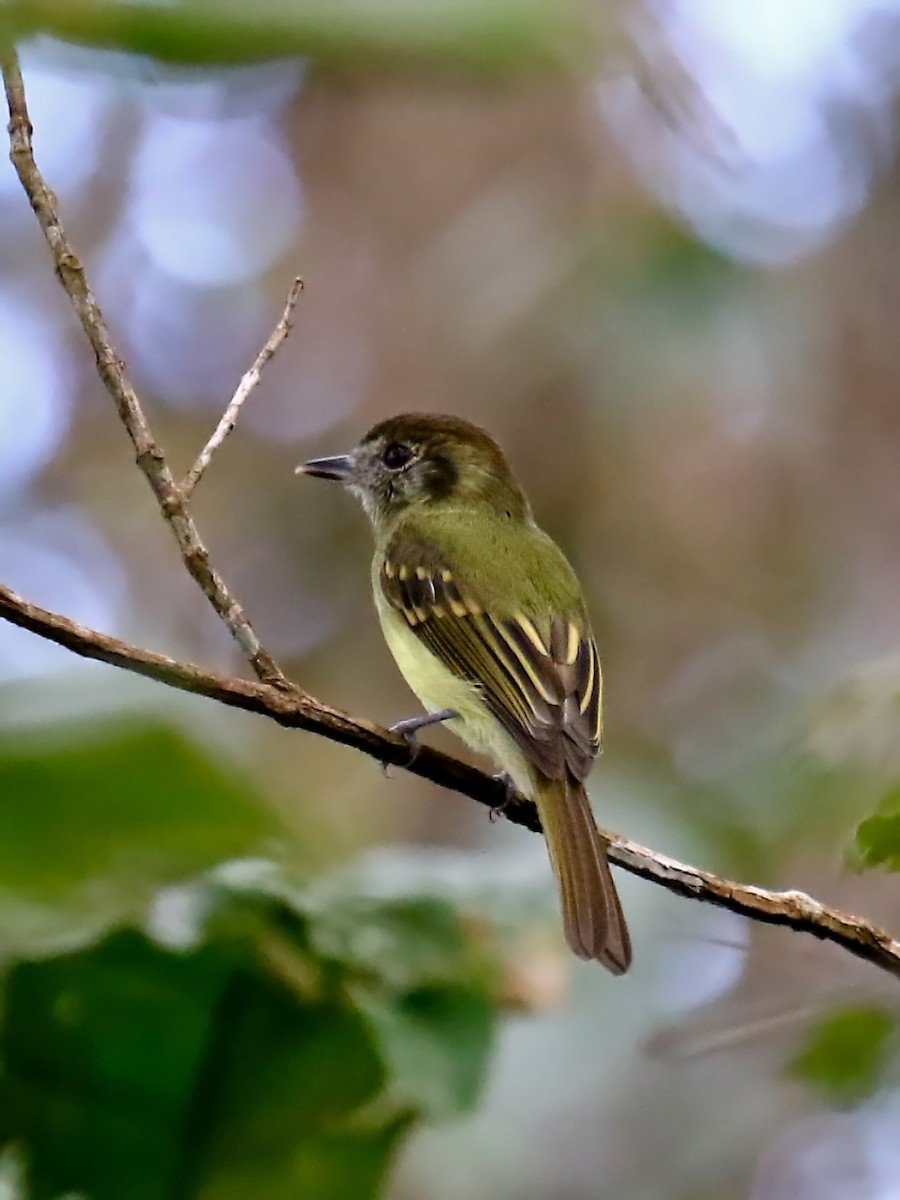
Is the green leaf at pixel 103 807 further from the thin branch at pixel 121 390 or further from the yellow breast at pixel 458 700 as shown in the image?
the yellow breast at pixel 458 700

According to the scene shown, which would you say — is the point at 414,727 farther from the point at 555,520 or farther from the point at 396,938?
the point at 555,520

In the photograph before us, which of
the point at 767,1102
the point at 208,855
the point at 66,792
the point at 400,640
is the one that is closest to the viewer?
the point at 66,792

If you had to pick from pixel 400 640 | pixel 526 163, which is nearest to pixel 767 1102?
pixel 400 640

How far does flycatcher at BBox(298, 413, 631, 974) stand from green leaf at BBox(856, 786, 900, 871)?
0.99m

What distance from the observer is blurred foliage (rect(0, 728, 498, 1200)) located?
4.62 ft

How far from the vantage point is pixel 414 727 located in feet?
→ 9.15

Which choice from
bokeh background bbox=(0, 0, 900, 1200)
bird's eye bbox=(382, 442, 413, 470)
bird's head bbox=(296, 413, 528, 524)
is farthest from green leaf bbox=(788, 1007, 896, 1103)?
bird's eye bbox=(382, 442, 413, 470)

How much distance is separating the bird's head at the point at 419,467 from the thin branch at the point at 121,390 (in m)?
2.22

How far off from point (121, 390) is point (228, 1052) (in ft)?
3.11

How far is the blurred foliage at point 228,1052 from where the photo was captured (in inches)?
55.5

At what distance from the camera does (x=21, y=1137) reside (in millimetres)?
1430

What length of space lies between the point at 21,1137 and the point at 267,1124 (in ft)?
0.76

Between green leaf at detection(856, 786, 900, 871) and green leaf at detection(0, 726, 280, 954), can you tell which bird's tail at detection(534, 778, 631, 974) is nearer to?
green leaf at detection(856, 786, 900, 871)

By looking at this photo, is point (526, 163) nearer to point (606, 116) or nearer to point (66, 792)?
point (606, 116)
